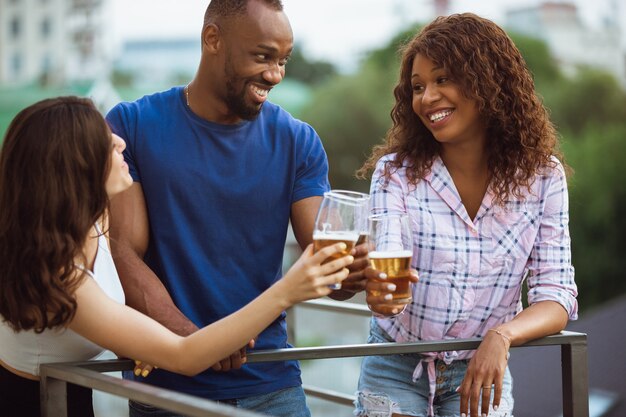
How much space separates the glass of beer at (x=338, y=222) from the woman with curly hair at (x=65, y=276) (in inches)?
1.5

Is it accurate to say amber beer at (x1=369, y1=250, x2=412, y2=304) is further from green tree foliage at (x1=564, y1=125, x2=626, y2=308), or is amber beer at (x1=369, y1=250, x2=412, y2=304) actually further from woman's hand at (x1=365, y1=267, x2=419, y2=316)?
green tree foliage at (x1=564, y1=125, x2=626, y2=308)

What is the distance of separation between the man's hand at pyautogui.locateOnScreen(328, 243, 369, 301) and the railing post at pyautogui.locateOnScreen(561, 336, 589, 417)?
1.79ft

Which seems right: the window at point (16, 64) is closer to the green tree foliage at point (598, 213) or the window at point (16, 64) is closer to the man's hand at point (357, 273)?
the green tree foliage at point (598, 213)

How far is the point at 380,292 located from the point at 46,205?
0.73 meters

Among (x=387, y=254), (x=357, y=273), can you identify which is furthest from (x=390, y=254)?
(x=357, y=273)

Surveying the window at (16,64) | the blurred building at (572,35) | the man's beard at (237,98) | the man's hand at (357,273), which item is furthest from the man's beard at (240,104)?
the window at (16,64)

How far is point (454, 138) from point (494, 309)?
0.47 meters

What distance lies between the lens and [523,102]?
2480 mm

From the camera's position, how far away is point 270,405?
2.38m

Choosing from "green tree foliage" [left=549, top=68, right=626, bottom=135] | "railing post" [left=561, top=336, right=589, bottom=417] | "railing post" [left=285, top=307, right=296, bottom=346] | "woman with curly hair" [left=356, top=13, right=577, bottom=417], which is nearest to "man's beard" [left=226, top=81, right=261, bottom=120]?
"woman with curly hair" [left=356, top=13, right=577, bottom=417]

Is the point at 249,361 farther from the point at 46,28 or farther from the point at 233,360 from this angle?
the point at 46,28

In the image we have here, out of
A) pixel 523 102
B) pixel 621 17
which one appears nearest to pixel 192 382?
pixel 523 102

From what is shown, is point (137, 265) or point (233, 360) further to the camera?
point (137, 265)

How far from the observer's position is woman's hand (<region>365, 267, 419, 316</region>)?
1949 mm
